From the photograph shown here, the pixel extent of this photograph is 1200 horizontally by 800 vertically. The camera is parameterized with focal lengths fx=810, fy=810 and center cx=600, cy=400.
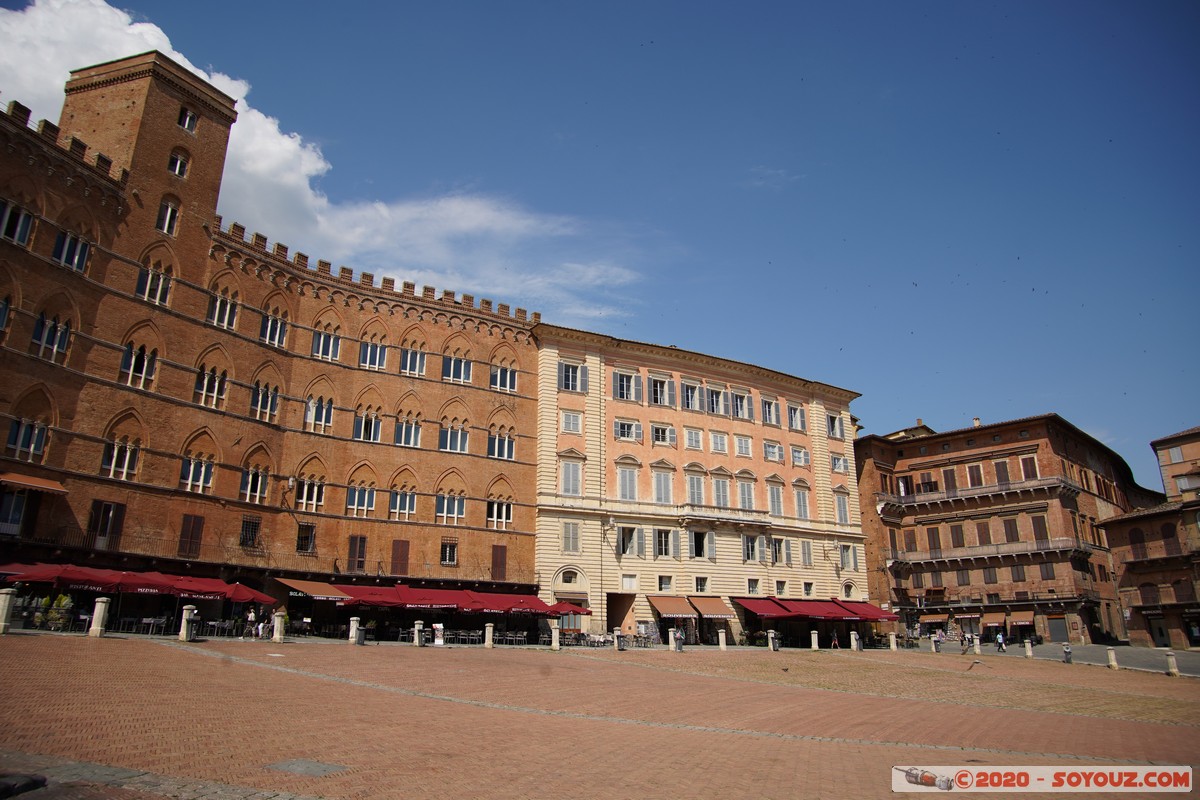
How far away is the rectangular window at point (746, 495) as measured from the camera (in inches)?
2117

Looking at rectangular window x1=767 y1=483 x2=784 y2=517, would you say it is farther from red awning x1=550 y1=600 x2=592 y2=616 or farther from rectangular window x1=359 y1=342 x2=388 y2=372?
rectangular window x1=359 y1=342 x2=388 y2=372

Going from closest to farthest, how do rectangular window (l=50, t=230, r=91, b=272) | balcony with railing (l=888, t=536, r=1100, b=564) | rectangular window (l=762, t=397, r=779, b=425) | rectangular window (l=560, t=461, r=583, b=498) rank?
rectangular window (l=50, t=230, r=91, b=272) < rectangular window (l=560, t=461, r=583, b=498) < balcony with railing (l=888, t=536, r=1100, b=564) < rectangular window (l=762, t=397, r=779, b=425)

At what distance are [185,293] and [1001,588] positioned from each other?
56.8m

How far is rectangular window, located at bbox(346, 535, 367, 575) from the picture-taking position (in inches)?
1645

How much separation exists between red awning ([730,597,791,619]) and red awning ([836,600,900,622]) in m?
5.67

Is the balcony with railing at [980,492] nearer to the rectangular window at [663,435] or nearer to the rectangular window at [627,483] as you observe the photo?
the rectangular window at [663,435]

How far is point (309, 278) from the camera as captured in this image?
44.8 metres

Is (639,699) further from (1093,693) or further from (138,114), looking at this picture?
(138,114)

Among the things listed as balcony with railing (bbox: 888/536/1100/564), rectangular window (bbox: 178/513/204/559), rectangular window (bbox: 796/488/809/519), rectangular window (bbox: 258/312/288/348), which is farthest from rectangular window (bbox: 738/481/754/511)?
rectangular window (bbox: 178/513/204/559)

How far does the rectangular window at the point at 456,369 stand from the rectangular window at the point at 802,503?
24.7m

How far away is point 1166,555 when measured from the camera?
5862cm

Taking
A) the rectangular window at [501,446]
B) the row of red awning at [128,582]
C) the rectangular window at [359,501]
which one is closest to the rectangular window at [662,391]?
the rectangular window at [501,446]

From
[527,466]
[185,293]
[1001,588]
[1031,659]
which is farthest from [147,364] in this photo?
A: [1001,588]

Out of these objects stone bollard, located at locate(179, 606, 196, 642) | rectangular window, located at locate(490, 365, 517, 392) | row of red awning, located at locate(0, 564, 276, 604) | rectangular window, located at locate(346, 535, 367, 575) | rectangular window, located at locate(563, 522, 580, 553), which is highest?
rectangular window, located at locate(490, 365, 517, 392)
